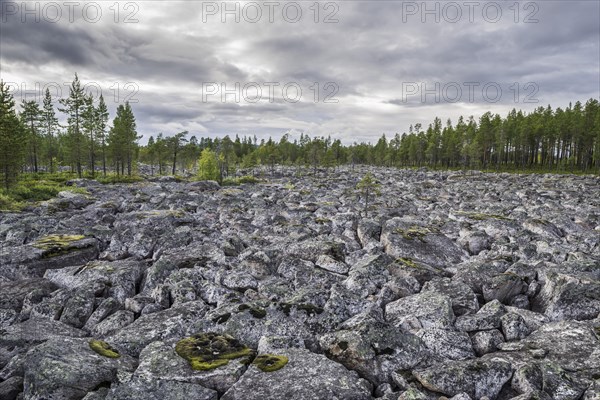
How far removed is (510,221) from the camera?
26.5m

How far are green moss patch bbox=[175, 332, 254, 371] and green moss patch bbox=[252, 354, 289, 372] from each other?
20.5 inches

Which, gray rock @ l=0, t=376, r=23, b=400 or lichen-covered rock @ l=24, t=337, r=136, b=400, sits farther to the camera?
gray rock @ l=0, t=376, r=23, b=400

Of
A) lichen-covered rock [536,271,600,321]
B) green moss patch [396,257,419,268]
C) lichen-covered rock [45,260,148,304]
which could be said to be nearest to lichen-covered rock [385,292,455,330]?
green moss patch [396,257,419,268]

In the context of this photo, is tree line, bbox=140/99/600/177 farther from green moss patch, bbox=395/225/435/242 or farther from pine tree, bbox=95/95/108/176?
green moss patch, bbox=395/225/435/242

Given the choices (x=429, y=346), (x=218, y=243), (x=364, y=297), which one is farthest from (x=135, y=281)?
(x=429, y=346)

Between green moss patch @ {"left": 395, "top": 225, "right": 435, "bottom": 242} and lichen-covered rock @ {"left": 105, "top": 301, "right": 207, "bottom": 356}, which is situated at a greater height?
green moss patch @ {"left": 395, "top": 225, "right": 435, "bottom": 242}

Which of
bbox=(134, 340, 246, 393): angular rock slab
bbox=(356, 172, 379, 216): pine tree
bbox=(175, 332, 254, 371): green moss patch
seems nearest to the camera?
bbox=(134, 340, 246, 393): angular rock slab

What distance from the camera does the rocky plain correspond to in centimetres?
816

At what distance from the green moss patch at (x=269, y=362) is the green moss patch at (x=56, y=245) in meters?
14.7

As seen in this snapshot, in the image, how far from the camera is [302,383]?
8.13m

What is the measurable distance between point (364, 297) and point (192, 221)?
18904 mm

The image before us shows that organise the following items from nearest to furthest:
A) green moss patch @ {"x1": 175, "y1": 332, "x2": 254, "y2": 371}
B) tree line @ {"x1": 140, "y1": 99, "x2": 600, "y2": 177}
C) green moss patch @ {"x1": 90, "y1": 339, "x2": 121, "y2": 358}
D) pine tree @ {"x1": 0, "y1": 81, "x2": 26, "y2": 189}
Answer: green moss patch @ {"x1": 175, "y1": 332, "x2": 254, "y2": 371}
green moss patch @ {"x1": 90, "y1": 339, "x2": 121, "y2": 358}
pine tree @ {"x1": 0, "y1": 81, "x2": 26, "y2": 189}
tree line @ {"x1": 140, "y1": 99, "x2": 600, "y2": 177}

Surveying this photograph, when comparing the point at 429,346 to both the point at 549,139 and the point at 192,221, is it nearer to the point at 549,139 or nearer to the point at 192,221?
the point at 192,221

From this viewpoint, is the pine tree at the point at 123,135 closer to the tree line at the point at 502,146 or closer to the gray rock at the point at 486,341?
the tree line at the point at 502,146
